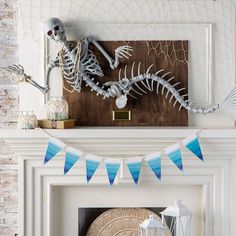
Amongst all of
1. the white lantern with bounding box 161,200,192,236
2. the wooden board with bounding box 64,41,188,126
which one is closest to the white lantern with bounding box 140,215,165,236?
the white lantern with bounding box 161,200,192,236

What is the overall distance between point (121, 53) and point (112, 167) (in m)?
0.54

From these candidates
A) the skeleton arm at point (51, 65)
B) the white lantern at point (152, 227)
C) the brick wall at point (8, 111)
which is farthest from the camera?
the brick wall at point (8, 111)

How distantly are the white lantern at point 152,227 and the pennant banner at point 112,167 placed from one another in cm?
24

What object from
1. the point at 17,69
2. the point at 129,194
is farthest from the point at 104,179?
the point at 17,69

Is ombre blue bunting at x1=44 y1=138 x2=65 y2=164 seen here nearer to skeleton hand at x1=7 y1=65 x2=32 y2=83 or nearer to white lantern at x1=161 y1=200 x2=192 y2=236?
skeleton hand at x1=7 y1=65 x2=32 y2=83

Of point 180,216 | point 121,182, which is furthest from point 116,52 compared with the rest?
point 180,216

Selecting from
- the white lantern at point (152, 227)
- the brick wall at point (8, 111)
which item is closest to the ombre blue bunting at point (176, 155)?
the white lantern at point (152, 227)

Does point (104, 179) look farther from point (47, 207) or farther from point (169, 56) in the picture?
point (169, 56)

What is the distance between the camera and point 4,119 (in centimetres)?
230

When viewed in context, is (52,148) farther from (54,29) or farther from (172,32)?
(172,32)

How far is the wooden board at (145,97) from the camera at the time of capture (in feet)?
7.27

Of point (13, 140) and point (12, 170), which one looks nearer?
point (13, 140)

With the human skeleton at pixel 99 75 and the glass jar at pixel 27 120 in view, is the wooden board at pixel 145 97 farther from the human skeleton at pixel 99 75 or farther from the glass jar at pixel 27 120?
the glass jar at pixel 27 120

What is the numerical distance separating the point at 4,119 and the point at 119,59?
2.12ft
